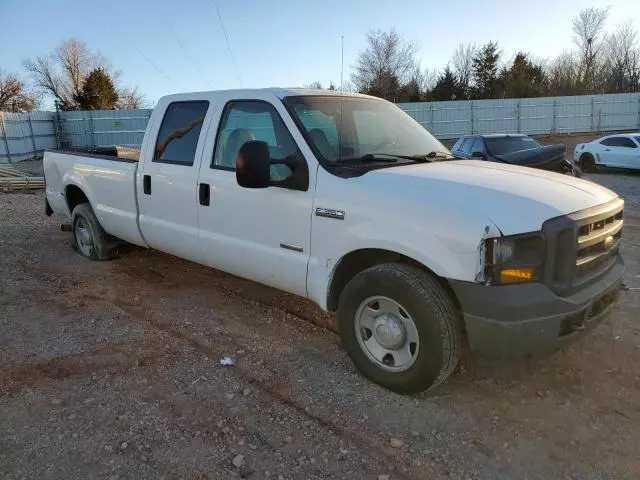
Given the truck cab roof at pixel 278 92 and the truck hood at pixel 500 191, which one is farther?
the truck cab roof at pixel 278 92

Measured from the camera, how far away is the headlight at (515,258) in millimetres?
2893

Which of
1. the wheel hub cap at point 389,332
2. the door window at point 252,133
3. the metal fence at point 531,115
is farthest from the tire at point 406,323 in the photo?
the metal fence at point 531,115

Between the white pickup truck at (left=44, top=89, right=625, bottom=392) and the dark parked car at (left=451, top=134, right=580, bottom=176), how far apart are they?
30.8ft

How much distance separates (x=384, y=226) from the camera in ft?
10.8

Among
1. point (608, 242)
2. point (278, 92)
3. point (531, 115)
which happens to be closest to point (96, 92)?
point (531, 115)

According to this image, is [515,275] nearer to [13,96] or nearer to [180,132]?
[180,132]

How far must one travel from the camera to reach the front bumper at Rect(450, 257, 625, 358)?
2.90 meters

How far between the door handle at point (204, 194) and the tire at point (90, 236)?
2.31 m

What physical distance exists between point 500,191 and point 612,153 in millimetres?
17637

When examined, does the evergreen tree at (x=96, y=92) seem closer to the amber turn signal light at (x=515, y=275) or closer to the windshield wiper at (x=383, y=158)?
the windshield wiper at (x=383, y=158)

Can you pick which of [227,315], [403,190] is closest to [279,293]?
[227,315]

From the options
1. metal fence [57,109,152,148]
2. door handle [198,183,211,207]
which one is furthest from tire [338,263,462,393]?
metal fence [57,109,152,148]

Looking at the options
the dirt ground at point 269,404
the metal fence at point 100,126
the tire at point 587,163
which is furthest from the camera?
the metal fence at point 100,126

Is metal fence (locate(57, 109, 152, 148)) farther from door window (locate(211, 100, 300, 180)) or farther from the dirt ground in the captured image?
door window (locate(211, 100, 300, 180))
